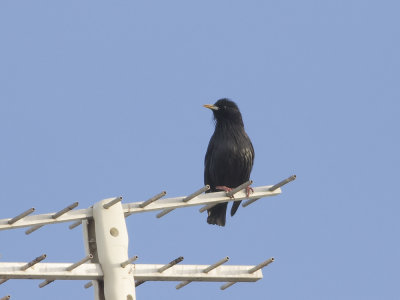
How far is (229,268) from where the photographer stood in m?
7.67

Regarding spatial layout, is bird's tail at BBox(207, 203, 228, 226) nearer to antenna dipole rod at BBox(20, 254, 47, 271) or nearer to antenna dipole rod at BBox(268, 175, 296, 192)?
antenna dipole rod at BBox(268, 175, 296, 192)

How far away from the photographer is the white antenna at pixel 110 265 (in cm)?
662

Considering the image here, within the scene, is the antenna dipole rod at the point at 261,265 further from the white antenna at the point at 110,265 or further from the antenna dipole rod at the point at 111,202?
the antenna dipole rod at the point at 111,202

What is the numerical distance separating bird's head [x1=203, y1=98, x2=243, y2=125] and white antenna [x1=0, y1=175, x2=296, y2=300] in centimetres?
573

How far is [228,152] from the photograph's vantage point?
42.7ft

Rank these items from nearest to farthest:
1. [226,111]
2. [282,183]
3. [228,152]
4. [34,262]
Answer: [34,262]
[282,183]
[228,152]
[226,111]

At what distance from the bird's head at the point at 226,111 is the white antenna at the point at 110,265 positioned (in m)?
5.73

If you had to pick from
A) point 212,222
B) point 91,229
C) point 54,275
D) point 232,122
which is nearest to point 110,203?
point 91,229

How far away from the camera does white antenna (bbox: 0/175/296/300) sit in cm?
662

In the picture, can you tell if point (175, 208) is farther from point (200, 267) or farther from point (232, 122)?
point (232, 122)

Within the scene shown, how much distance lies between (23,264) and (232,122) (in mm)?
7160

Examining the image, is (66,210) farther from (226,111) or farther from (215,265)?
(226,111)

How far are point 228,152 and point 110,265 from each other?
20.0 ft

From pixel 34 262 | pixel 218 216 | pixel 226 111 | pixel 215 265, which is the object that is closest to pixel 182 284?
pixel 215 265
